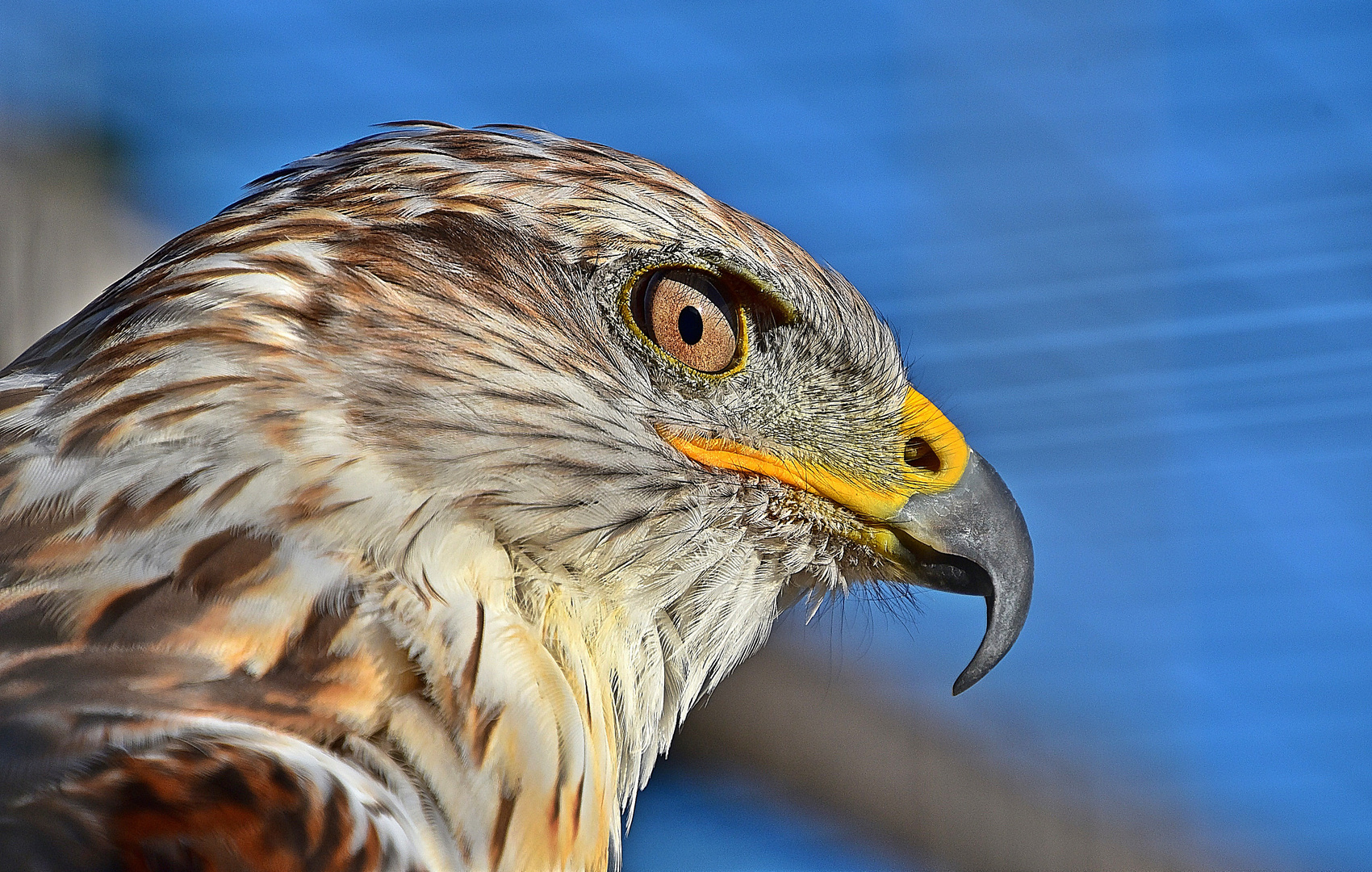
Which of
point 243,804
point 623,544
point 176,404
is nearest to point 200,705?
point 243,804

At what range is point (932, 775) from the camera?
A: 1.92 m

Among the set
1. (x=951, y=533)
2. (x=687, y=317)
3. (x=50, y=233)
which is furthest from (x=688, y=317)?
(x=50, y=233)

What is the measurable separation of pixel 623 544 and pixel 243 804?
0.53 metres

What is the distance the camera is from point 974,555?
1413 millimetres

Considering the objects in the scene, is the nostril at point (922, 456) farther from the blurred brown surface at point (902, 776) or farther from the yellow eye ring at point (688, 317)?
the blurred brown surface at point (902, 776)

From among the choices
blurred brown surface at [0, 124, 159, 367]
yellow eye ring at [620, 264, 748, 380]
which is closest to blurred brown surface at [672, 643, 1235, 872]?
yellow eye ring at [620, 264, 748, 380]

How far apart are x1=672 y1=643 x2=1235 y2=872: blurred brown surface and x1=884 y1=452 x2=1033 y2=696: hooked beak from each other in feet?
1.30

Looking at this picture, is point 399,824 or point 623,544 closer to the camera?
point 399,824

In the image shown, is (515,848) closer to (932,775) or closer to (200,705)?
(200,705)

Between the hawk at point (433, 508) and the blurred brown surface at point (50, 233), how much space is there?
512mm

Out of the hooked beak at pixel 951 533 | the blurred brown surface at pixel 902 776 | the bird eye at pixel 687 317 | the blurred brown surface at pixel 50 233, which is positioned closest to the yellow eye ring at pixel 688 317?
the bird eye at pixel 687 317

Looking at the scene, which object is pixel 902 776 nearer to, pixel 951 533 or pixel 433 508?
pixel 951 533

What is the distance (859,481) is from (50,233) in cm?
129

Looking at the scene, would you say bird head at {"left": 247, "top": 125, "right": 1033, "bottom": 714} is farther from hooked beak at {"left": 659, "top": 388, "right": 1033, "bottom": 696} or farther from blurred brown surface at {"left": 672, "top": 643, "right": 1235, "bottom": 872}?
blurred brown surface at {"left": 672, "top": 643, "right": 1235, "bottom": 872}
